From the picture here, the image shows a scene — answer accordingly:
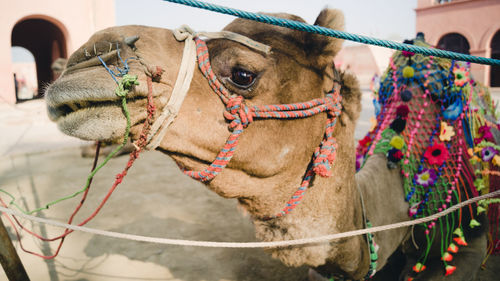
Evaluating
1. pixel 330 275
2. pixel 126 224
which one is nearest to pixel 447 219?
pixel 330 275

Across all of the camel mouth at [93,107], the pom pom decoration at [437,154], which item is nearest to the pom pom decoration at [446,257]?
the pom pom decoration at [437,154]

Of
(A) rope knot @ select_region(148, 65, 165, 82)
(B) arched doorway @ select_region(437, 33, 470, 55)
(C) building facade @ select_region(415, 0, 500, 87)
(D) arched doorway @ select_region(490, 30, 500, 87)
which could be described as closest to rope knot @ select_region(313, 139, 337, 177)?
(A) rope knot @ select_region(148, 65, 165, 82)

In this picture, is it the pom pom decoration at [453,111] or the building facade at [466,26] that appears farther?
the building facade at [466,26]

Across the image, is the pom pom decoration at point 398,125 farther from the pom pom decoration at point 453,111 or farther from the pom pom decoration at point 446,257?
the pom pom decoration at point 446,257

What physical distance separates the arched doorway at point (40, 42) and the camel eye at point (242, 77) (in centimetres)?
1841

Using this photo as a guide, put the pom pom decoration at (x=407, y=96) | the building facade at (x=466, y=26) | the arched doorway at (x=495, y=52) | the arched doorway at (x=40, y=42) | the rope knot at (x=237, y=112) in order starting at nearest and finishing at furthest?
1. the rope knot at (x=237, y=112)
2. the pom pom decoration at (x=407, y=96)
3. the arched doorway at (x=40, y=42)
4. the building facade at (x=466, y=26)
5. the arched doorway at (x=495, y=52)

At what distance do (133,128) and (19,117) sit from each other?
12.2m

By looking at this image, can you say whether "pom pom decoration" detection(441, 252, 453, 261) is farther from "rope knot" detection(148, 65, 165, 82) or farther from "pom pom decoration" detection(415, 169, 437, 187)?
"rope knot" detection(148, 65, 165, 82)

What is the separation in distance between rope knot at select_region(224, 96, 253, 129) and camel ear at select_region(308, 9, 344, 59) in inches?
17.7

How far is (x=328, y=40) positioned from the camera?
5.02 feet

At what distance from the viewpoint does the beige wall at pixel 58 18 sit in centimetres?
1164

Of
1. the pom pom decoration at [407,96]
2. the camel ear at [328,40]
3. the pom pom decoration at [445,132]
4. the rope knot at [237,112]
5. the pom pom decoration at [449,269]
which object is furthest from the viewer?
the pom pom decoration at [407,96]

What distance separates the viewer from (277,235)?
1.65 meters

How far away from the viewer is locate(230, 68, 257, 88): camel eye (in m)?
1.39
